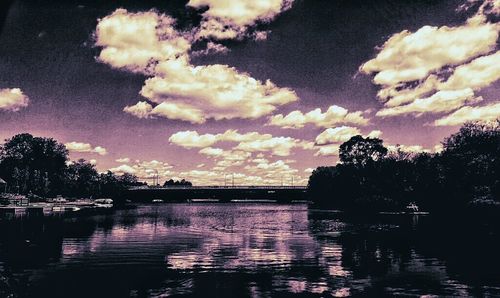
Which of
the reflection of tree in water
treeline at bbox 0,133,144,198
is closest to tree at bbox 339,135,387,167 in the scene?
the reflection of tree in water

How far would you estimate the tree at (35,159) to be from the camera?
18200cm

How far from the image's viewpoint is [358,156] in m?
156

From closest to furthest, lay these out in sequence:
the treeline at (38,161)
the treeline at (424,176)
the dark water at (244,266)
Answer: the dark water at (244,266)
the treeline at (424,176)
the treeline at (38,161)

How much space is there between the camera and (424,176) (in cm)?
11075

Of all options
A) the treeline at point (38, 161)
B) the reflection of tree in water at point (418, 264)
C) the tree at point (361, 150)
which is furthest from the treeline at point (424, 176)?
the treeline at point (38, 161)

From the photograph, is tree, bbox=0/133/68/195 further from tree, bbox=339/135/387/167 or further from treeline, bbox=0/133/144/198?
tree, bbox=339/135/387/167

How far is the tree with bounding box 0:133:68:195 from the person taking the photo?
182 m

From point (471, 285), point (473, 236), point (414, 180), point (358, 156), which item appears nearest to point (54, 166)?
point (358, 156)

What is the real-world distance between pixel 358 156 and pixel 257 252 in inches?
4866

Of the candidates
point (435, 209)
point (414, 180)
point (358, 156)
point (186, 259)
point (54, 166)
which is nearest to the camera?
point (186, 259)

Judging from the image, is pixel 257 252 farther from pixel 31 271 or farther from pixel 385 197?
pixel 385 197

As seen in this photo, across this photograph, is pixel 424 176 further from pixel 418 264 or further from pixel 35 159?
pixel 35 159

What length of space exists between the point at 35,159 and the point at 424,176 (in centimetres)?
16383

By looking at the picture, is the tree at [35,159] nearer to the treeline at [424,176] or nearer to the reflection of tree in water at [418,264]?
the treeline at [424,176]
